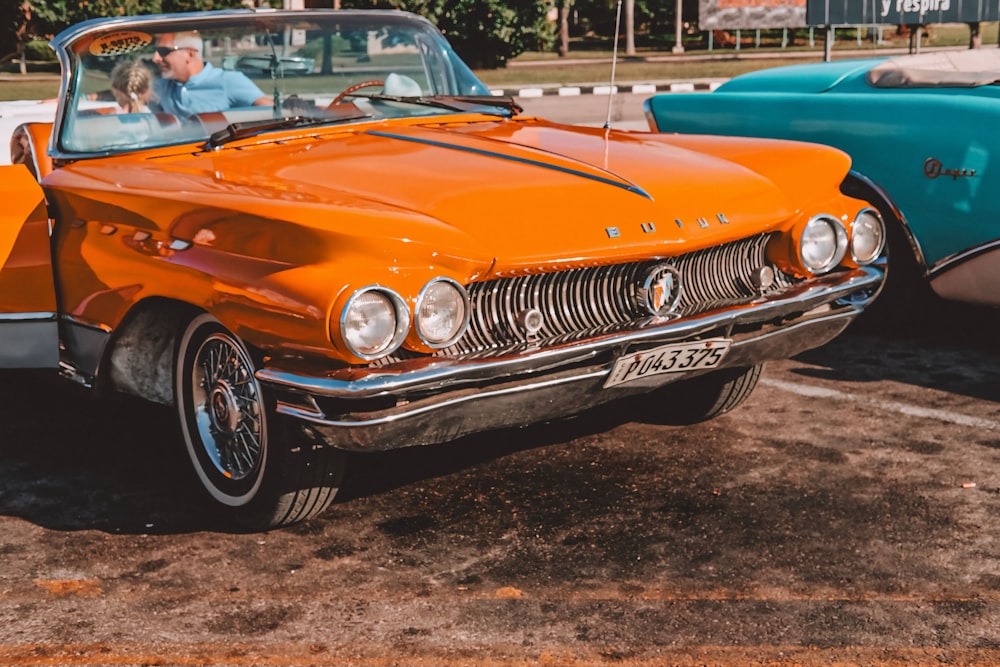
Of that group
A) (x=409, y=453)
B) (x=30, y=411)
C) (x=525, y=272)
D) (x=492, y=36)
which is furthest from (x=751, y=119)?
(x=492, y=36)

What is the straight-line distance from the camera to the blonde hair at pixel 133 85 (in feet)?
15.9

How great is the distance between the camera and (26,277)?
4617mm

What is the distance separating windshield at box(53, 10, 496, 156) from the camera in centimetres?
482

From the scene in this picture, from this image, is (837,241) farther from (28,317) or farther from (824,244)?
(28,317)

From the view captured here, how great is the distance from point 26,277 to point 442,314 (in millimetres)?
1767

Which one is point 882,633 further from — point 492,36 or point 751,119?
point 492,36

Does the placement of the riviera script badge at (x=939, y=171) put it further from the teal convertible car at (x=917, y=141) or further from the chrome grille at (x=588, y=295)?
the chrome grille at (x=588, y=295)

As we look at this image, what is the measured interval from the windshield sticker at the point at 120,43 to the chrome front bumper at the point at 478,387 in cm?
182

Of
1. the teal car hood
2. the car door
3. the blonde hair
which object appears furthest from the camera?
the teal car hood

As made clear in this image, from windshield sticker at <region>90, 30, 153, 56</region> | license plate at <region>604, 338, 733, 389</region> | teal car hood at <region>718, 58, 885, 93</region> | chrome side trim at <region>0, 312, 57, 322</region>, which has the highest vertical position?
windshield sticker at <region>90, 30, 153, 56</region>

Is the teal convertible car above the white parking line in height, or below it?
above

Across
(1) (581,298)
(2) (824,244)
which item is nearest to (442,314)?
(1) (581,298)

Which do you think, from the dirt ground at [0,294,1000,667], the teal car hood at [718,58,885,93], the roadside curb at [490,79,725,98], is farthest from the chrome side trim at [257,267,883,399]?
the roadside curb at [490,79,725,98]

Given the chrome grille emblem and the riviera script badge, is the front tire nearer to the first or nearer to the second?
the chrome grille emblem
